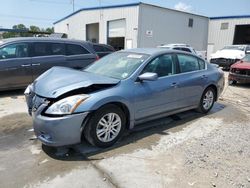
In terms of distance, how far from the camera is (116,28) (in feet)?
80.2

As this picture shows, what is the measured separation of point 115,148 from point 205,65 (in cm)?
318

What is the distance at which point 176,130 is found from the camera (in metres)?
4.89

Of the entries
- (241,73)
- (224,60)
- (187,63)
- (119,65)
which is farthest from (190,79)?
(224,60)

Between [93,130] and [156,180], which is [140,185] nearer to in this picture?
[156,180]

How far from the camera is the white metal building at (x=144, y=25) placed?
21656 millimetres

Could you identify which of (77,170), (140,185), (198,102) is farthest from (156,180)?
(198,102)

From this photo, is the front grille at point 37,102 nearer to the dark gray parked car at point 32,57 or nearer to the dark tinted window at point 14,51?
the dark gray parked car at point 32,57

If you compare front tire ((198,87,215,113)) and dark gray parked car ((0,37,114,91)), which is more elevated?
dark gray parked car ((0,37,114,91))

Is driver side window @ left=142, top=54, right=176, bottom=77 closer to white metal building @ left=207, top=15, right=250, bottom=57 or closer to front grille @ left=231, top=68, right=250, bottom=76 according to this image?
front grille @ left=231, top=68, right=250, bottom=76

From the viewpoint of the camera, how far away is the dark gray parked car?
712cm

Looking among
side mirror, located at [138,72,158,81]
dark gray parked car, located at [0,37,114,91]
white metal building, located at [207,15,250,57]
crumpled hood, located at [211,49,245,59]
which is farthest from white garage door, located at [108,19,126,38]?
side mirror, located at [138,72,158,81]

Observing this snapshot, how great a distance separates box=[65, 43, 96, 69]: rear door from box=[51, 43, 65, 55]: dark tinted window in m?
0.16

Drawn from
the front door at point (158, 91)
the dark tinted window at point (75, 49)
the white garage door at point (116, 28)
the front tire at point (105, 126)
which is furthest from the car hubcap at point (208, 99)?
the white garage door at point (116, 28)

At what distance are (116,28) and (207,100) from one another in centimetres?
1975
